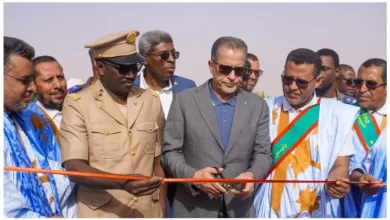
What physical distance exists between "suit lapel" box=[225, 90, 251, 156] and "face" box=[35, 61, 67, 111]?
5.34 feet

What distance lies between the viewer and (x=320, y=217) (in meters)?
5.11

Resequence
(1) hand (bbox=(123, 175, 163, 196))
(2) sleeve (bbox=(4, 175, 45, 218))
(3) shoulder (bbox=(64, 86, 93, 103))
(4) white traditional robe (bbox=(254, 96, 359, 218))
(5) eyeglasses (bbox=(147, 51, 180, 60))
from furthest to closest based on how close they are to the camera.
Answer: (5) eyeglasses (bbox=(147, 51, 180, 60)), (4) white traditional robe (bbox=(254, 96, 359, 218)), (3) shoulder (bbox=(64, 86, 93, 103)), (1) hand (bbox=(123, 175, 163, 196)), (2) sleeve (bbox=(4, 175, 45, 218))

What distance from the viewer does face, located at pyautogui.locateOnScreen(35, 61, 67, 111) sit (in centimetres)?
555

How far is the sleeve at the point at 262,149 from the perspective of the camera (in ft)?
15.6

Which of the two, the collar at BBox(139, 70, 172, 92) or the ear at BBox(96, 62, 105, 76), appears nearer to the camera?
the ear at BBox(96, 62, 105, 76)

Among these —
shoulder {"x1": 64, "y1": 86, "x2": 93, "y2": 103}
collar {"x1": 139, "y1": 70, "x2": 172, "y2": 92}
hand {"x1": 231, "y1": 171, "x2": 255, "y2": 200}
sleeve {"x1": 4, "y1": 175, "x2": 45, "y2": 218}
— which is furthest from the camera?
collar {"x1": 139, "y1": 70, "x2": 172, "y2": 92}

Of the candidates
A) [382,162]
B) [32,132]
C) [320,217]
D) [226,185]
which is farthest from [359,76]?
[32,132]

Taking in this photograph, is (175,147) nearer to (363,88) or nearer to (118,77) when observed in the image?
(118,77)

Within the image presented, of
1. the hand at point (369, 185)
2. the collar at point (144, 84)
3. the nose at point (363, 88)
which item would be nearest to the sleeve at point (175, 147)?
the collar at point (144, 84)

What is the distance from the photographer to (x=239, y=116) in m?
4.81

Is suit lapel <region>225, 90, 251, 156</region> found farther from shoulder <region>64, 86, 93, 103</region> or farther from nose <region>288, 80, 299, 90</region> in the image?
shoulder <region>64, 86, 93, 103</region>

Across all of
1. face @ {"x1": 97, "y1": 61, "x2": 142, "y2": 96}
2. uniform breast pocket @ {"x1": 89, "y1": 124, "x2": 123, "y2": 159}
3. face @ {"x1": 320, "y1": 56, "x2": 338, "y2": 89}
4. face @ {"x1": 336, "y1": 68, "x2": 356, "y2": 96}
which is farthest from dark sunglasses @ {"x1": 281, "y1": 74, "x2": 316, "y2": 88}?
face @ {"x1": 336, "y1": 68, "x2": 356, "y2": 96}

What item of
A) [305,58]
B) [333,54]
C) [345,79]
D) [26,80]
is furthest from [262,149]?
[345,79]

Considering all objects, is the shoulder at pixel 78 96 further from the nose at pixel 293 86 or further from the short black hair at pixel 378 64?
the short black hair at pixel 378 64
